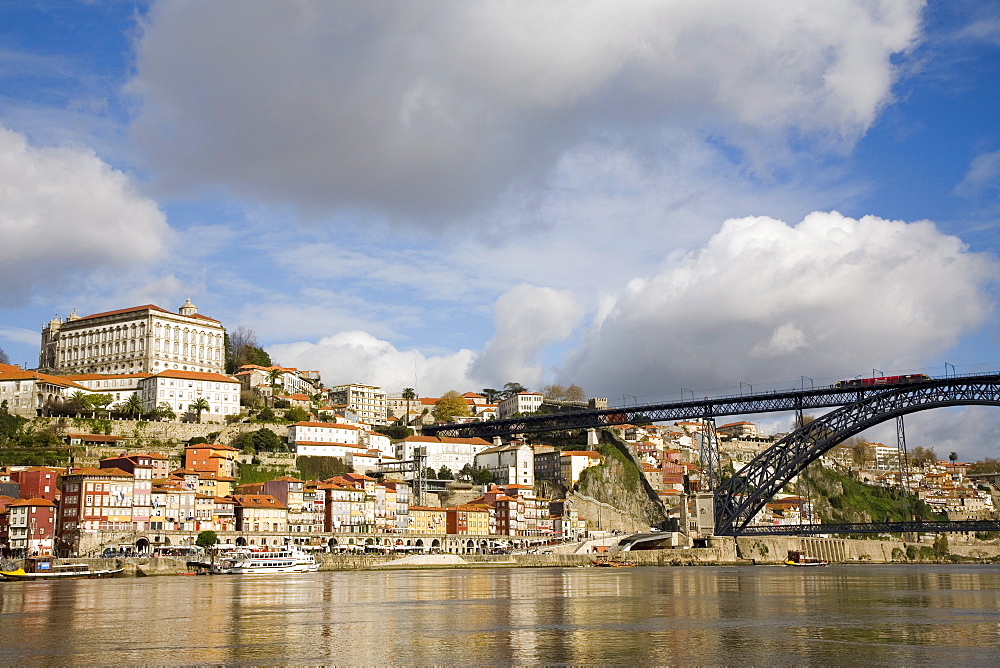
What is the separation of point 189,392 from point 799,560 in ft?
175

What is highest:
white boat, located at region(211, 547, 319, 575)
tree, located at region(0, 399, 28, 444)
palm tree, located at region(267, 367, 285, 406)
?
palm tree, located at region(267, 367, 285, 406)

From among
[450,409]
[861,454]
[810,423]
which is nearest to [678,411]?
[810,423]

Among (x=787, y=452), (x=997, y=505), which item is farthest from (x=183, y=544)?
(x=997, y=505)

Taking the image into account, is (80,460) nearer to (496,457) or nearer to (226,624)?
(496,457)

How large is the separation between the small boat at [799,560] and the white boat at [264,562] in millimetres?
37647

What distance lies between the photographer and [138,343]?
317ft

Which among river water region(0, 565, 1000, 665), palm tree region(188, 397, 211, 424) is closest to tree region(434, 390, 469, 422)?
palm tree region(188, 397, 211, 424)

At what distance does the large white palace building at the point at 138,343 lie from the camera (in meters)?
96.6

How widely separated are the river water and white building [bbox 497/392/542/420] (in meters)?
77.2

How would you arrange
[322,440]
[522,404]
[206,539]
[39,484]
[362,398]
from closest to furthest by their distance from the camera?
1. [39,484]
2. [206,539]
3. [322,440]
4. [522,404]
5. [362,398]

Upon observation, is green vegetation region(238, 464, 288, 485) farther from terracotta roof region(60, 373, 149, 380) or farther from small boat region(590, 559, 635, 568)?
small boat region(590, 559, 635, 568)

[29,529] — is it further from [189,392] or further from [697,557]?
[697,557]

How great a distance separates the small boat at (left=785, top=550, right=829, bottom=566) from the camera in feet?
255

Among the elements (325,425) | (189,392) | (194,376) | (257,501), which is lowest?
(257,501)
